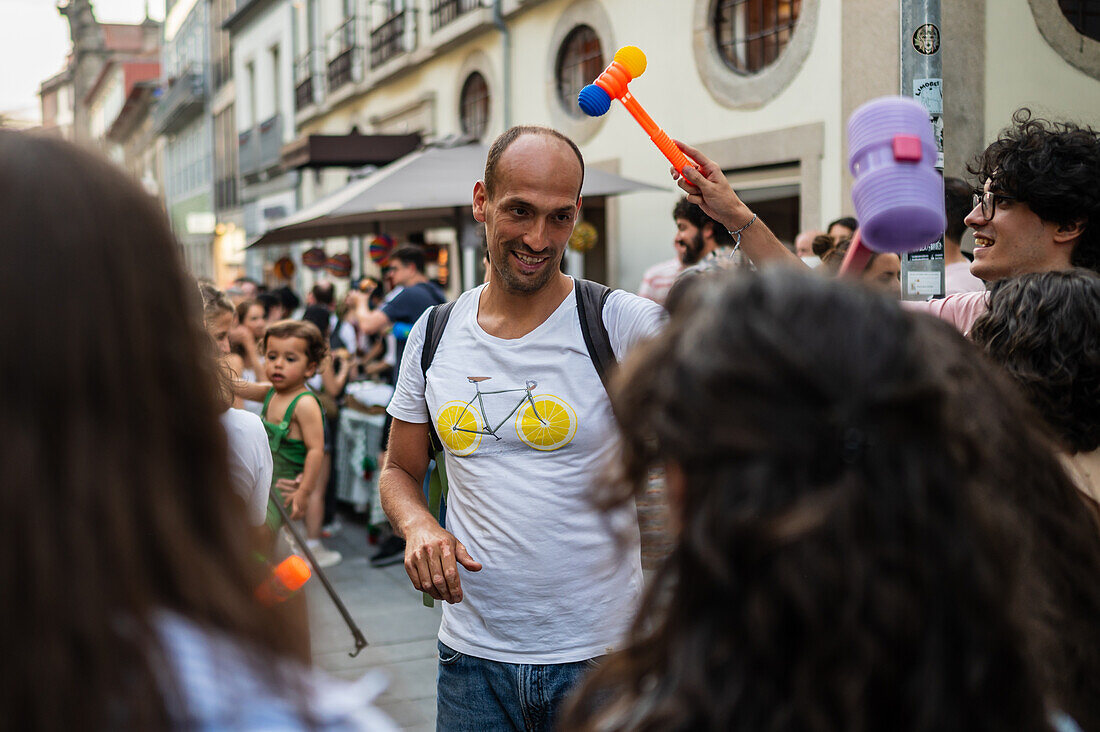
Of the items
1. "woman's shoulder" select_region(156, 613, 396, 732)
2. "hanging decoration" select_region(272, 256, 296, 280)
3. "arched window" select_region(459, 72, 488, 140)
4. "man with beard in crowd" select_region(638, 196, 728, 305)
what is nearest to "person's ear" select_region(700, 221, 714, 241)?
"man with beard in crowd" select_region(638, 196, 728, 305)

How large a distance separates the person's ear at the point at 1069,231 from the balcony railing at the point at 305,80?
70.8ft

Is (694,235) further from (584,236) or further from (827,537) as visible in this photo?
(827,537)

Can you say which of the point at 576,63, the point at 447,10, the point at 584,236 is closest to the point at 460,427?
the point at 584,236

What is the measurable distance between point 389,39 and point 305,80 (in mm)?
6236

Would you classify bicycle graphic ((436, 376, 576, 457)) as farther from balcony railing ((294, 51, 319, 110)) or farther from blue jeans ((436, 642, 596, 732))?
balcony railing ((294, 51, 319, 110))

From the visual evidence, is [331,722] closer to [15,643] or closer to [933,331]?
[15,643]

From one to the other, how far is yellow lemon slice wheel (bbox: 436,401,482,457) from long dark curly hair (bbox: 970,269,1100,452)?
1.11 m

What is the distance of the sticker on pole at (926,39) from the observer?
3365 millimetres

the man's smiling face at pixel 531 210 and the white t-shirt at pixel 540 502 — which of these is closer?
the white t-shirt at pixel 540 502

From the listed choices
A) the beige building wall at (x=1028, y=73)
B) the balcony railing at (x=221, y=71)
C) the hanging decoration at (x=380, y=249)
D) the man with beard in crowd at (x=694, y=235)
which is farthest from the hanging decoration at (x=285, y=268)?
the man with beard in crowd at (x=694, y=235)

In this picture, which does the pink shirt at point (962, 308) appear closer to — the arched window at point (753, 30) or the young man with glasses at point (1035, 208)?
the young man with glasses at point (1035, 208)

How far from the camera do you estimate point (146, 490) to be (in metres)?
0.90

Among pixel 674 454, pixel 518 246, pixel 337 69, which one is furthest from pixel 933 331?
pixel 337 69

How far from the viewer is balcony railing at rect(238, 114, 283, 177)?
86.5 feet
